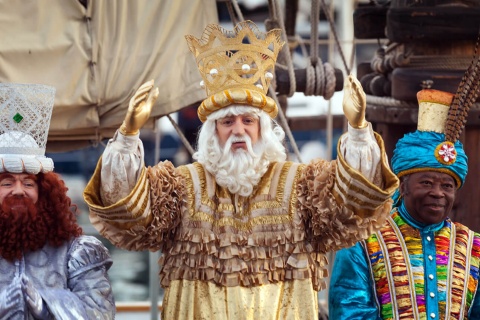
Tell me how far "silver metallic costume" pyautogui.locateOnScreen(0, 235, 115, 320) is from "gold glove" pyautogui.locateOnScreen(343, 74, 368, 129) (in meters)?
1.14

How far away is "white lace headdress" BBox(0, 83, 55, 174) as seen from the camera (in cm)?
A: 535

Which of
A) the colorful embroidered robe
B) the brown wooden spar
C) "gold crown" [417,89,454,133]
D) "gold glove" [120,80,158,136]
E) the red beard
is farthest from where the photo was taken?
the brown wooden spar

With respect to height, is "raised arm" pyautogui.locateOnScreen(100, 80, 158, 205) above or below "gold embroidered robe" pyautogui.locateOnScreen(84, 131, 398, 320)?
above

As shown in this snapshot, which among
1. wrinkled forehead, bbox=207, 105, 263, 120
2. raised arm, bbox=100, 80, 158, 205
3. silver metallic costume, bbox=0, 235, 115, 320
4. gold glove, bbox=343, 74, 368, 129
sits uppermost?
wrinkled forehead, bbox=207, 105, 263, 120

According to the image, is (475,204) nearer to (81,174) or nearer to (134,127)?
(134,127)

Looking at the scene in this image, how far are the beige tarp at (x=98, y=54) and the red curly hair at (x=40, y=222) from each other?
0.89m

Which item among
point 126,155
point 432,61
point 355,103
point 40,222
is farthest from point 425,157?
point 40,222

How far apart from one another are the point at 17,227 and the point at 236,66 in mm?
1081

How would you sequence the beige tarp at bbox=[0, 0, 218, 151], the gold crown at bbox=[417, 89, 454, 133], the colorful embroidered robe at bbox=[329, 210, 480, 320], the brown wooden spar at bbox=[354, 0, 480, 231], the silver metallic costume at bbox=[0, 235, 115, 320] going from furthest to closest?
the brown wooden spar at bbox=[354, 0, 480, 231], the beige tarp at bbox=[0, 0, 218, 151], the gold crown at bbox=[417, 89, 454, 133], the colorful embroidered robe at bbox=[329, 210, 480, 320], the silver metallic costume at bbox=[0, 235, 115, 320]

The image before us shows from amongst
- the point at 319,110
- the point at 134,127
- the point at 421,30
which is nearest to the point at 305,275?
the point at 134,127

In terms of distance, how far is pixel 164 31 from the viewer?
21.0 ft

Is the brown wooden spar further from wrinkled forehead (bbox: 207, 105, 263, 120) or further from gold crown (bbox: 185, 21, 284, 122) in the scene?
wrinkled forehead (bbox: 207, 105, 263, 120)

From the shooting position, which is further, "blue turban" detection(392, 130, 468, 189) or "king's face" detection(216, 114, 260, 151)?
"blue turban" detection(392, 130, 468, 189)

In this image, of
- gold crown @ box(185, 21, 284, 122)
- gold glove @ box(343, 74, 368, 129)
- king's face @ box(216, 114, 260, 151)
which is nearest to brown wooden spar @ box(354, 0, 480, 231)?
gold crown @ box(185, 21, 284, 122)
